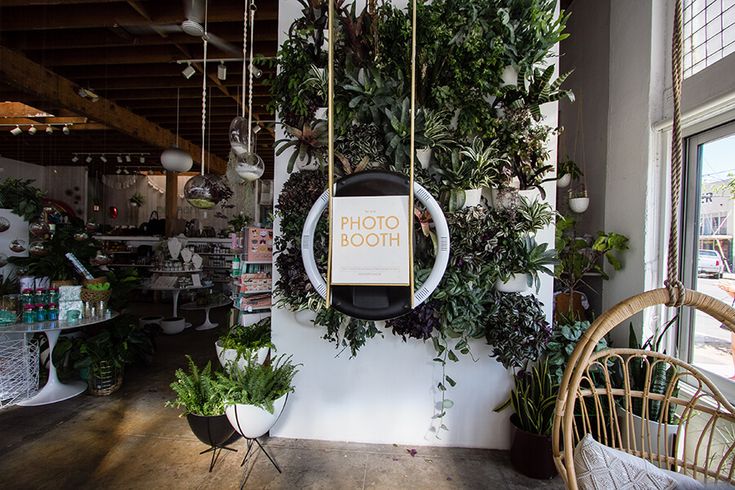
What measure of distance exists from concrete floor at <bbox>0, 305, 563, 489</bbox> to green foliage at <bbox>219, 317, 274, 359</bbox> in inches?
23.0

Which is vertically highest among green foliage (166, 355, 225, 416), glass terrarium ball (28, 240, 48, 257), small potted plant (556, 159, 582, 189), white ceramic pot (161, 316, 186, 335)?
small potted plant (556, 159, 582, 189)

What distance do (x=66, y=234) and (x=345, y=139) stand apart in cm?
295

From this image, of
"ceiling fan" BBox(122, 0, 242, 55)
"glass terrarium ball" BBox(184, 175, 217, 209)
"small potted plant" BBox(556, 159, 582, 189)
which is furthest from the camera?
"small potted plant" BBox(556, 159, 582, 189)

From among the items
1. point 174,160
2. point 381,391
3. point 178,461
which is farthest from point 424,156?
point 174,160

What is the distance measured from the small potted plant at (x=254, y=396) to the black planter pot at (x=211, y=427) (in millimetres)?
63

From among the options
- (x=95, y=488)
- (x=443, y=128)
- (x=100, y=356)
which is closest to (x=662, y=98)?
(x=443, y=128)

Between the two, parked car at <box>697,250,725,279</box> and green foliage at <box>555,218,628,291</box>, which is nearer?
parked car at <box>697,250,725,279</box>

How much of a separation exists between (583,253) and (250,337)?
2423 mm

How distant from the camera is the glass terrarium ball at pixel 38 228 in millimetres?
2928

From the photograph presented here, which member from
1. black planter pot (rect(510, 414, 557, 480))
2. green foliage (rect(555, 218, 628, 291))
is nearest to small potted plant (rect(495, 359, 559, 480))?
black planter pot (rect(510, 414, 557, 480))

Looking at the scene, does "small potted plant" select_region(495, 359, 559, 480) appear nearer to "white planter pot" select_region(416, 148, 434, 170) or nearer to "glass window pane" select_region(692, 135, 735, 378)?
"glass window pane" select_region(692, 135, 735, 378)

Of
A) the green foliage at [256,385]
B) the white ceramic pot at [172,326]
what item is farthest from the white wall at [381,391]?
the white ceramic pot at [172,326]

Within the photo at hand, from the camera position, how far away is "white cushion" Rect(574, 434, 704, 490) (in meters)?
0.93

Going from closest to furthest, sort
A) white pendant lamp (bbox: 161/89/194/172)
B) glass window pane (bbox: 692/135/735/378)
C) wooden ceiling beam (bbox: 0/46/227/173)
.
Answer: glass window pane (bbox: 692/135/735/378)
wooden ceiling beam (bbox: 0/46/227/173)
white pendant lamp (bbox: 161/89/194/172)
